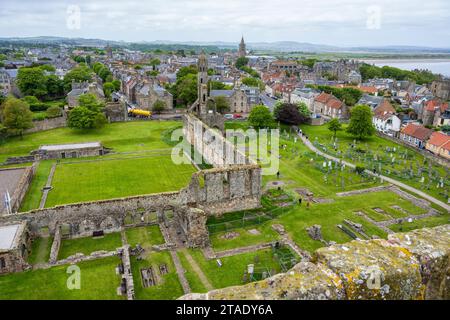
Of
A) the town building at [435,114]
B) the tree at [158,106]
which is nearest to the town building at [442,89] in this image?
the town building at [435,114]

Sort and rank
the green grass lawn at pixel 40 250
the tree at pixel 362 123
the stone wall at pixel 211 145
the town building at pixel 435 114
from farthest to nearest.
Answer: the town building at pixel 435 114 → the tree at pixel 362 123 → the stone wall at pixel 211 145 → the green grass lawn at pixel 40 250

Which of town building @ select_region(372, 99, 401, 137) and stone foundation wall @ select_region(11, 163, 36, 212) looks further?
town building @ select_region(372, 99, 401, 137)

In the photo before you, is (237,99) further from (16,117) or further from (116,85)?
(16,117)

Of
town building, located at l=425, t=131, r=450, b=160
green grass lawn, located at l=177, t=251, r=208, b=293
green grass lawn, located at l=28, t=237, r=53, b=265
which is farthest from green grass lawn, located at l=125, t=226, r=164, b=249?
town building, located at l=425, t=131, r=450, b=160

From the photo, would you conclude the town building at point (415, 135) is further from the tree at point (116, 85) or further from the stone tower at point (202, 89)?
the tree at point (116, 85)

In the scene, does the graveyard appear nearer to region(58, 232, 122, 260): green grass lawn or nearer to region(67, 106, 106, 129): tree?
region(58, 232, 122, 260): green grass lawn

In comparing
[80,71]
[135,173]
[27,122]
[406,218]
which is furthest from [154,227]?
[80,71]
